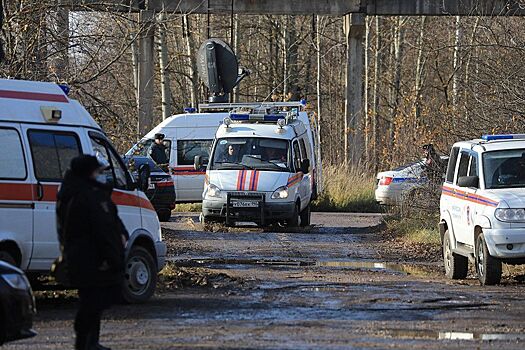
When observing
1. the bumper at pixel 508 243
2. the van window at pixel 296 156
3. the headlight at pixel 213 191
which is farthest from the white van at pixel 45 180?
the van window at pixel 296 156

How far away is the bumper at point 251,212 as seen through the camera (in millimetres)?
24375

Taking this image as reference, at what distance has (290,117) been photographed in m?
26.9

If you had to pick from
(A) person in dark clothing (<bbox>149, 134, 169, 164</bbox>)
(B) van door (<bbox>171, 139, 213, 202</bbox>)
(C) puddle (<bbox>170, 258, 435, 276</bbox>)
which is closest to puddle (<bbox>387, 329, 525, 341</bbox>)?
(C) puddle (<bbox>170, 258, 435, 276</bbox>)

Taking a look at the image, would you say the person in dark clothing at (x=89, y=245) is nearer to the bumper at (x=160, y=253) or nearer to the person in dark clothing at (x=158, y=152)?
the bumper at (x=160, y=253)

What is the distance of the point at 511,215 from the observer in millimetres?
14922

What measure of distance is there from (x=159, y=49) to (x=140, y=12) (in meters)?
15.6

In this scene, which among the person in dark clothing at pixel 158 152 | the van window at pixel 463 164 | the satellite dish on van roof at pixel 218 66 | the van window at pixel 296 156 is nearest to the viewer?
the van window at pixel 463 164

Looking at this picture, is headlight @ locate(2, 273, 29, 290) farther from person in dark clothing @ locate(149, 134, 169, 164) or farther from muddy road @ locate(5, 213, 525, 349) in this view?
person in dark clothing @ locate(149, 134, 169, 164)

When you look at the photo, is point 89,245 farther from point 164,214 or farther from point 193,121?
point 193,121

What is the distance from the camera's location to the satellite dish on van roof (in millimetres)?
28469

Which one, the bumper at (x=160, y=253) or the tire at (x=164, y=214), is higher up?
the bumper at (x=160, y=253)

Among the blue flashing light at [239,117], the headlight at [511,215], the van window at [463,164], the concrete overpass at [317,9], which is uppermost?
the concrete overpass at [317,9]

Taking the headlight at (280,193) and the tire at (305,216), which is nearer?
the headlight at (280,193)

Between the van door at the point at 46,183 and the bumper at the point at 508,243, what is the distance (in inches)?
213
